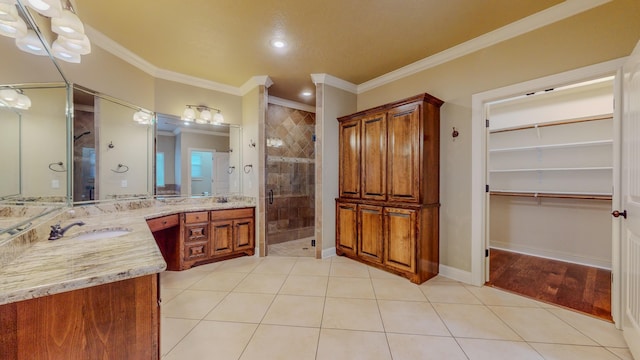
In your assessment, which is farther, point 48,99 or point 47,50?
point 48,99

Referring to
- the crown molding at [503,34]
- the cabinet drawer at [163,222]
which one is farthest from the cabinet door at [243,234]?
the crown molding at [503,34]

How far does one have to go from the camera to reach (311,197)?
4992mm

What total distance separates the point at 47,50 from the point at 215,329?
2253mm

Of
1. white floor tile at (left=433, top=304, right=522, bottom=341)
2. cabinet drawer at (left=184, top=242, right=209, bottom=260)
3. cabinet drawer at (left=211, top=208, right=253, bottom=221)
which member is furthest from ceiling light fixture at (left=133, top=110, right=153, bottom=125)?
white floor tile at (left=433, top=304, right=522, bottom=341)

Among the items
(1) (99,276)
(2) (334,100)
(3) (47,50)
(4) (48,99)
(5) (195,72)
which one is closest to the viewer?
(1) (99,276)

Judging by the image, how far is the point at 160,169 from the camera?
335 centimetres

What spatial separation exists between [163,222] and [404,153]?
2887mm

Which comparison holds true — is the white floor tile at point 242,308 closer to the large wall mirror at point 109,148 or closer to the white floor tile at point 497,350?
the white floor tile at point 497,350

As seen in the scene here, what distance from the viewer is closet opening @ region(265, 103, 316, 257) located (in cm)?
442

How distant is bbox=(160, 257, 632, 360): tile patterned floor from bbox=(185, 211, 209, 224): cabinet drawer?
0.68m

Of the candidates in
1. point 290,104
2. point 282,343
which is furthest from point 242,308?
point 290,104

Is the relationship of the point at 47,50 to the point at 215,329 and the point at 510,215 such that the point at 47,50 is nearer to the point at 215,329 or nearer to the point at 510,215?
the point at 215,329

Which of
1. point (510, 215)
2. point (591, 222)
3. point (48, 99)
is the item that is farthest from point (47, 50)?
point (591, 222)

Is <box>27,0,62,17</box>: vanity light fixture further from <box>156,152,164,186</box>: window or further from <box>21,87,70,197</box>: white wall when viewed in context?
<box>156,152,164,186</box>: window
